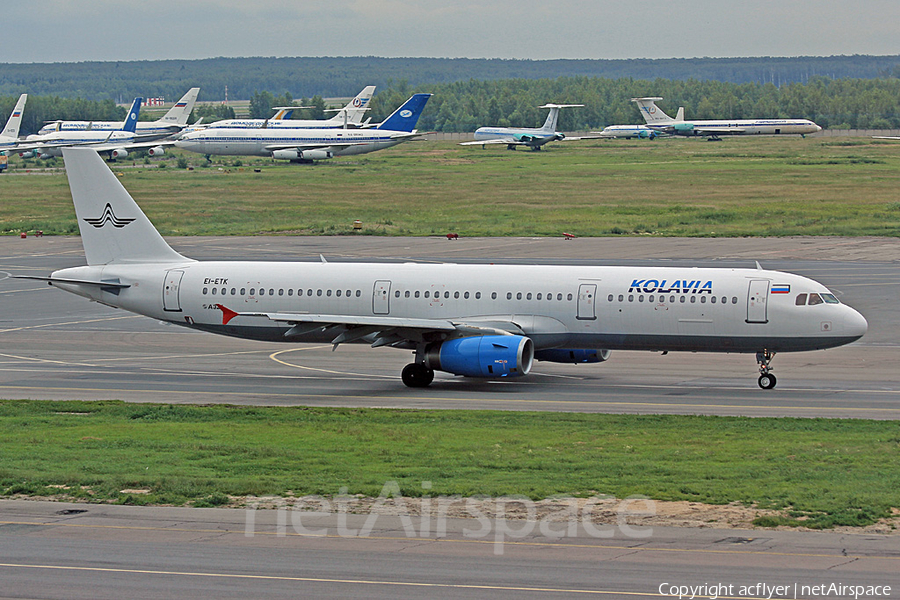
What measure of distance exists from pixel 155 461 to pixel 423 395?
1404 centimetres

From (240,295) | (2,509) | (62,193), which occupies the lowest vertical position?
(2,509)

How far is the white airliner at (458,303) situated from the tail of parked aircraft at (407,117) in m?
136

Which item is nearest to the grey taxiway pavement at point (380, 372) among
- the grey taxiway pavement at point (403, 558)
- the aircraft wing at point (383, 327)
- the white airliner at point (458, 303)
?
the white airliner at point (458, 303)

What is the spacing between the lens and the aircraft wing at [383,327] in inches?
1594

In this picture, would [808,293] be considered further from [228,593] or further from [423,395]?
[228,593]

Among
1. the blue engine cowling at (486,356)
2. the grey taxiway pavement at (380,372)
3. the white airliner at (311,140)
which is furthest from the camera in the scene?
the white airliner at (311,140)

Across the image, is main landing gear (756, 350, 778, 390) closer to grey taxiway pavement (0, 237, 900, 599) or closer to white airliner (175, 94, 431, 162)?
grey taxiway pavement (0, 237, 900, 599)

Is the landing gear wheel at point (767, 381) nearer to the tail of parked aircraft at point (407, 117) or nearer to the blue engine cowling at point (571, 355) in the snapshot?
the blue engine cowling at point (571, 355)

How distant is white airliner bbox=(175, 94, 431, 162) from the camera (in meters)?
181

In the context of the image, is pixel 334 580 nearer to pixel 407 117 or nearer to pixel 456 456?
pixel 456 456

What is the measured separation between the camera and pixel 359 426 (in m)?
32.4

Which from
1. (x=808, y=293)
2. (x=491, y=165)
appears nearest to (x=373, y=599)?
(x=808, y=293)

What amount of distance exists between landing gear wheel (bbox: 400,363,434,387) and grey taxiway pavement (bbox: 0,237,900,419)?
44cm

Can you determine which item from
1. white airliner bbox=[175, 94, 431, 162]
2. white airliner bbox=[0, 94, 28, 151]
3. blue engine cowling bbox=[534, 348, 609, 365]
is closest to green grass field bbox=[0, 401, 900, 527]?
blue engine cowling bbox=[534, 348, 609, 365]
